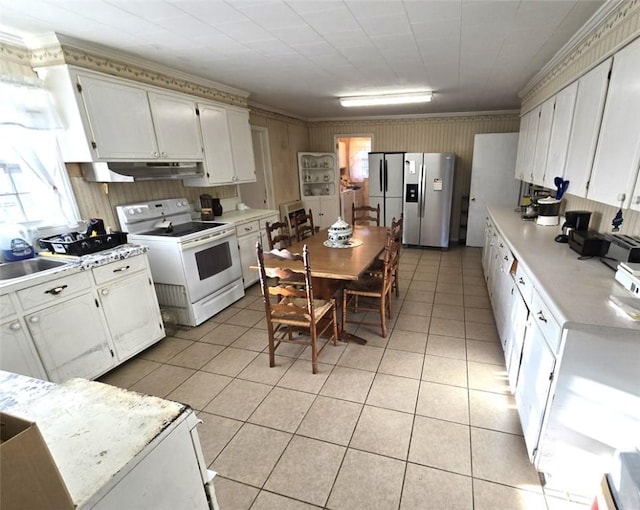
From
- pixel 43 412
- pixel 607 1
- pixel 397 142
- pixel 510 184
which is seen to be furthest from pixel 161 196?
pixel 510 184

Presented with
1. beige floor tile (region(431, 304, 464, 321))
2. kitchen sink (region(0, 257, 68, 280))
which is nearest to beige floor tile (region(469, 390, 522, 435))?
beige floor tile (region(431, 304, 464, 321))

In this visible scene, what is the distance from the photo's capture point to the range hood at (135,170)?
2533 mm

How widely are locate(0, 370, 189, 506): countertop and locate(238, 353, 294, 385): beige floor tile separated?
1540mm

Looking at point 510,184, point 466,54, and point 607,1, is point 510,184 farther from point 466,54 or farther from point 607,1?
point 607,1

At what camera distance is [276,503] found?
148cm

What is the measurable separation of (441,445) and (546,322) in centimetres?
87

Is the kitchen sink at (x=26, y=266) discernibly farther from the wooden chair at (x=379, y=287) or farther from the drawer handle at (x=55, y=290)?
the wooden chair at (x=379, y=287)

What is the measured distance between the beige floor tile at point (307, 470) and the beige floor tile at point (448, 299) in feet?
7.07

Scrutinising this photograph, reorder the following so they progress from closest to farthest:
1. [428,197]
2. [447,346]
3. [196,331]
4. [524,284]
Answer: [524,284] < [447,346] < [196,331] < [428,197]

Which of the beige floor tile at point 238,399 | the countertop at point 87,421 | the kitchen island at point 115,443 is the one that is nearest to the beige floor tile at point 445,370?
the beige floor tile at point 238,399

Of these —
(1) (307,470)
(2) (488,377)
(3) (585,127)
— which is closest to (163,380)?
(1) (307,470)

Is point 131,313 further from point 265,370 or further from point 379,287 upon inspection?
point 379,287

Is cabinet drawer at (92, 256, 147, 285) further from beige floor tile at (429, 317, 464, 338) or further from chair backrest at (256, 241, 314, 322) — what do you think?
beige floor tile at (429, 317, 464, 338)

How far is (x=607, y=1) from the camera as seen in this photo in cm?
174
